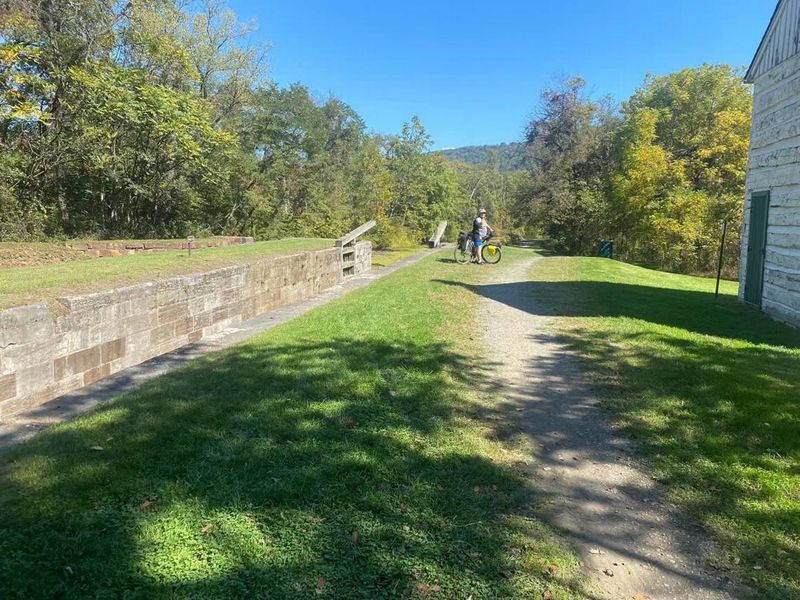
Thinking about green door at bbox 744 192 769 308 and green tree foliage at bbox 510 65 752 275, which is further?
green tree foliage at bbox 510 65 752 275

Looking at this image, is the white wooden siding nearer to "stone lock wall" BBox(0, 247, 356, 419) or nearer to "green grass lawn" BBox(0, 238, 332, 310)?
"stone lock wall" BBox(0, 247, 356, 419)

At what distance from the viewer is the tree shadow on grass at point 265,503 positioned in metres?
2.46

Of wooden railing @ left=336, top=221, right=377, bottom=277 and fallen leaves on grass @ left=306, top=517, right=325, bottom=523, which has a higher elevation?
wooden railing @ left=336, top=221, right=377, bottom=277

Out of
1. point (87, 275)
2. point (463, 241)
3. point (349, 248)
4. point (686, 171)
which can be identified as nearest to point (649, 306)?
point (463, 241)

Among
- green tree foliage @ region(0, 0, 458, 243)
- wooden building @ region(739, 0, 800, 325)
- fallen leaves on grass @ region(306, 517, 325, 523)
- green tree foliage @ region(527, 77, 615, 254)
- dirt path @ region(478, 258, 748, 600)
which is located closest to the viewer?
dirt path @ region(478, 258, 748, 600)

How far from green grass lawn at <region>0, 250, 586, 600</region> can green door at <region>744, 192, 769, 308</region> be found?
8185mm

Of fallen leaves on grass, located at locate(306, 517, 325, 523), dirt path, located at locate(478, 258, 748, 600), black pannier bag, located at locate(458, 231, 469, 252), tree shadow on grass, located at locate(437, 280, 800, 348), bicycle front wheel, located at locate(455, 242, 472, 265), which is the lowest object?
dirt path, located at locate(478, 258, 748, 600)

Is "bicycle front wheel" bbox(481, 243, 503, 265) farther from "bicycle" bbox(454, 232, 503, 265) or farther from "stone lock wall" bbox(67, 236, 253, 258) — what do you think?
"stone lock wall" bbox(67, 236, 253, 258)

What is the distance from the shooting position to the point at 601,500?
3320 mm

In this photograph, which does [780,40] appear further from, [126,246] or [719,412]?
[126,246]

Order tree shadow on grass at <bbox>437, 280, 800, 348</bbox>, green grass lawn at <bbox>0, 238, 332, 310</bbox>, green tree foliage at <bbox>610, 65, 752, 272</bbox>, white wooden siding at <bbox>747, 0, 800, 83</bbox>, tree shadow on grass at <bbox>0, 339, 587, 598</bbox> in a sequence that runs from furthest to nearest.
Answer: green tree foliage at <bbox>610, 65, 752, 272</bbox> → white wooden siding at <bbox>747, 0, 800, 83</bbox> → tree shadow on grass at <bbox>437, 280, 800, 348</bbox> → green grass lawn at <bbox>0, 238, 332, 310</bbox> → tree shadow on grass at <bbox>0, 339, 587, 598</bbox>

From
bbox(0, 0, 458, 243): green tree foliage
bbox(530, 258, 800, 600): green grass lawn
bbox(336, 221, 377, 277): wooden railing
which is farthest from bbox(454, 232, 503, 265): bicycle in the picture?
bbox(0, 0, 458, 243): green tree foliage

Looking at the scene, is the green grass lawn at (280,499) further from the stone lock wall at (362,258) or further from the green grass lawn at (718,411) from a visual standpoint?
the stone lock wall at (362,258)

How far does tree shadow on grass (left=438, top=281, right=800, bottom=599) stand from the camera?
2.95 metres
